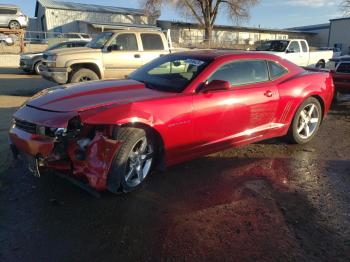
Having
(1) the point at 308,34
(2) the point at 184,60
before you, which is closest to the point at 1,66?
(2) the point at 184,60

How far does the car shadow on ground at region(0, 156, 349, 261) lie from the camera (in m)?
2.81

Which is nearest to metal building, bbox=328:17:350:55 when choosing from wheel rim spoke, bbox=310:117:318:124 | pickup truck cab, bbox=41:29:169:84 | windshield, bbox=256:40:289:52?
windshield, bbox=256:40:289:52

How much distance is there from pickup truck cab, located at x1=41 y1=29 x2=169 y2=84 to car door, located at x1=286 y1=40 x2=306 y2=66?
6.28 metres

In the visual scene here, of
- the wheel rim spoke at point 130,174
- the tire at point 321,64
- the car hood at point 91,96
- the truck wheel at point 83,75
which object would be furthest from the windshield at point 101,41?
the tire at point 321,64

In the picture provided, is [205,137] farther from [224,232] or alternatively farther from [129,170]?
[224,232]

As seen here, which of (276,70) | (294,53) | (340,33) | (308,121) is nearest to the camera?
(276,70)

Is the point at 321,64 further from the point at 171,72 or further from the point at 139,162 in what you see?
the point at 139,162

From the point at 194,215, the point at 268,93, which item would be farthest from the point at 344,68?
the point at 194,215

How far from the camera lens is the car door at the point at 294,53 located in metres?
14.0

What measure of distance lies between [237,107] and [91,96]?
1893mm

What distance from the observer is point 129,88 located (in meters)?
4.29

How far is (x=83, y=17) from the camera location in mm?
43531

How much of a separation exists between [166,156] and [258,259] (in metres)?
1.63

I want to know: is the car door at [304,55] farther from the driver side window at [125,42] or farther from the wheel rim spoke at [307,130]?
the wheel rim spoke at [307,130]
